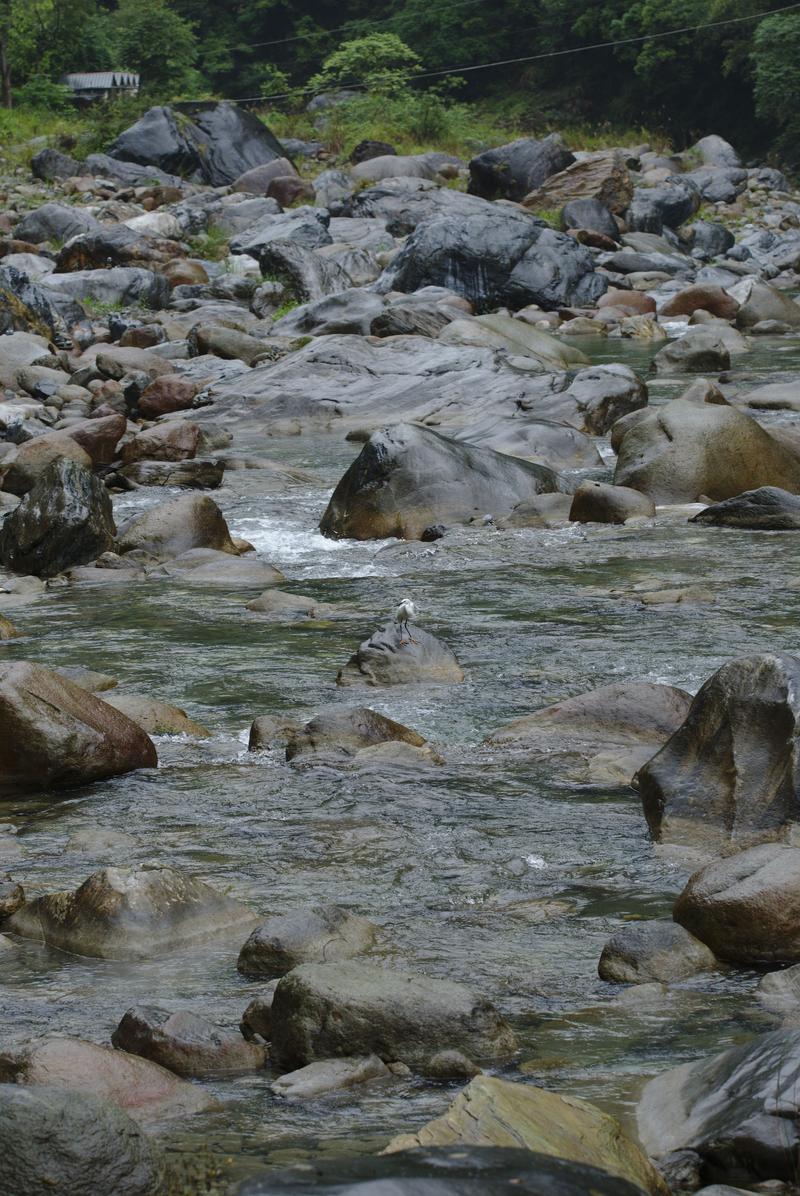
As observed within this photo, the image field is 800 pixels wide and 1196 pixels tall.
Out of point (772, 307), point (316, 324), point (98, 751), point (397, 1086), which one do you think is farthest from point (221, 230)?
point (397, 1086)

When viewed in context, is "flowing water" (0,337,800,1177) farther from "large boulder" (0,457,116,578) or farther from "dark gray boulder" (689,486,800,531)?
"large boulder" (0,457,116,578)

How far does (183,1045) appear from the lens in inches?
120

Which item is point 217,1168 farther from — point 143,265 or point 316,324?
point 143,265

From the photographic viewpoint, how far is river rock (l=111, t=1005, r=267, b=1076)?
302 centimetres

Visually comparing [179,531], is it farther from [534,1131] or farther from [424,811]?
[534,1131]

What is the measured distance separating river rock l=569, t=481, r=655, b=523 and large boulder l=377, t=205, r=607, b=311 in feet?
41.4

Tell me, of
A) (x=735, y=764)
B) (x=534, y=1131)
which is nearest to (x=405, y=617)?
(x=735, y=764)

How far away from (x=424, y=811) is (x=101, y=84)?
41561mm

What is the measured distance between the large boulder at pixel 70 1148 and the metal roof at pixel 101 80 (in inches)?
1714

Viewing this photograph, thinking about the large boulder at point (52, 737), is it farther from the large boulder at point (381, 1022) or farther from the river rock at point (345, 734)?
the large boulder at point (381, 1022)

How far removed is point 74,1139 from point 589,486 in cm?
828

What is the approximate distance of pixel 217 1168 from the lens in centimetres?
250

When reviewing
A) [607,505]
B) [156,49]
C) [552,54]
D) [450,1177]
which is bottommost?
[607,505]

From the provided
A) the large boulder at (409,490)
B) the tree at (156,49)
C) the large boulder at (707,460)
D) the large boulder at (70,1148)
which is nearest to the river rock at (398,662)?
the large boulder at (409,490)
